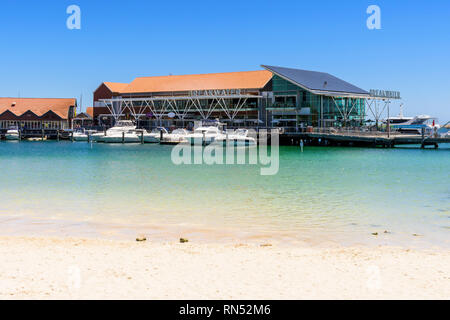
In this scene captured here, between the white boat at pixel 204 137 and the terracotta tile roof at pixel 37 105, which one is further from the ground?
the terracotta tile roof at pixel 37 105

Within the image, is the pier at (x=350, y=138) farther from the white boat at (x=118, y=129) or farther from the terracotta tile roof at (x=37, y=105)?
the terracotta tile roof at (x=37, y=105)

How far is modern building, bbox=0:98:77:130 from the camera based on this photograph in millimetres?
121688

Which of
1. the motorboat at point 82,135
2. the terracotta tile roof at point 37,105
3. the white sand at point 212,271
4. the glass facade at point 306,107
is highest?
the terracotta tile roof at point 37,105

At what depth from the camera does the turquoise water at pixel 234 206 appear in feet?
48.8

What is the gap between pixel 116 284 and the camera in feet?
28.8

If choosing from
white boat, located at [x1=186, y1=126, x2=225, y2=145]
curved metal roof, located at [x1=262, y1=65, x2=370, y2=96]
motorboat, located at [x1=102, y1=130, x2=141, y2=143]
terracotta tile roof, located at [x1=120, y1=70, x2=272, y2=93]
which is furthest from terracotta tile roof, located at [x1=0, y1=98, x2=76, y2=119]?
white boat, located at [x1=186, y1=126, x2=225, y2=145]

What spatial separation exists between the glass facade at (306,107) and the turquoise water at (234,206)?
51.2 m

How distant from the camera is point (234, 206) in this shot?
2056 cm

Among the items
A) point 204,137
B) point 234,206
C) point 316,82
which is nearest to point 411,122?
point 316,82

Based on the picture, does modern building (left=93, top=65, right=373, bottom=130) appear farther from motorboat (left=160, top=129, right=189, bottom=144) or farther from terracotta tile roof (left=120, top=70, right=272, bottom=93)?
motorboat (left=160, top=129, right=189, bottom=144)

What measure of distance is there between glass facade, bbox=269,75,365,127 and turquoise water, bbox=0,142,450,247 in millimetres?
51196

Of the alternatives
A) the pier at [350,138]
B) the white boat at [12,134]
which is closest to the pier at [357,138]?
the pier at [350,138]
